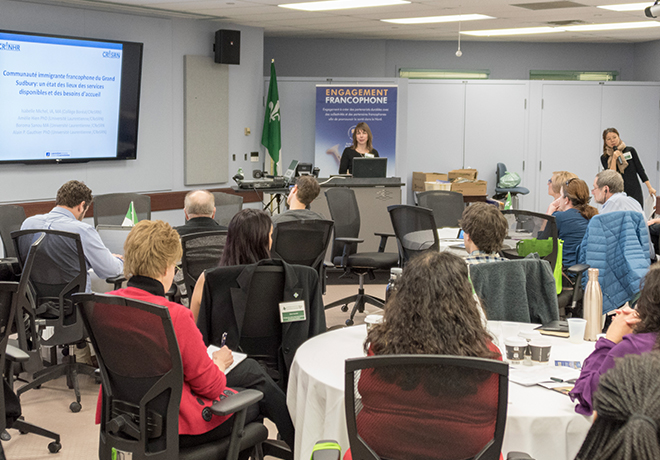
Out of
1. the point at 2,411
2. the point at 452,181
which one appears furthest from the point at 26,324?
the point at 452,181

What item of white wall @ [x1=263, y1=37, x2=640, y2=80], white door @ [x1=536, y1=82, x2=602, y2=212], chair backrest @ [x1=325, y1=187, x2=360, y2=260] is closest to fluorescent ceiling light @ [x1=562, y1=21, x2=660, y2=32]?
white door @ [x1=536, y1=82, x2=602, y2=212]

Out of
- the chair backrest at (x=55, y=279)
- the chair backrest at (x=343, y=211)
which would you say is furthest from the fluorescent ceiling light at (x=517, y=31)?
the chair backrest at (x=55, y=279)

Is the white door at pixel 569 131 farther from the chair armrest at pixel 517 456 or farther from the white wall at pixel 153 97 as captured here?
the chair armrest at pixel 517 456

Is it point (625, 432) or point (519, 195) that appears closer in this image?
point (625, 432)

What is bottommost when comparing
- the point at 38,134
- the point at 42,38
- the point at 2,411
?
the point at 2,411

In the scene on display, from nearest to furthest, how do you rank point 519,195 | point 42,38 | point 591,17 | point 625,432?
point 625,432 < point 42,38 < point 591,17 < point 519,195

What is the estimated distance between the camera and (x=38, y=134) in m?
6.95

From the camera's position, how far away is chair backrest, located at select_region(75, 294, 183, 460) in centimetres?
207

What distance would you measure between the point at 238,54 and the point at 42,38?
241cm

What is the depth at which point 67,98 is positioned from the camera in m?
7.17

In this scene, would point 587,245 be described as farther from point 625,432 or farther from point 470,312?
point 625,432

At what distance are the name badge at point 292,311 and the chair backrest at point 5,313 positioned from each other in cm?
103

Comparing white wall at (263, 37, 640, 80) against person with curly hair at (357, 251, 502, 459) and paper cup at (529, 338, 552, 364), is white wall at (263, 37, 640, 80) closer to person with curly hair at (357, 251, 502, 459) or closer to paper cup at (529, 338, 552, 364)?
paper cup at (529, 338, 552, 364)

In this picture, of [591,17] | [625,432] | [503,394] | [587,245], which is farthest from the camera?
[591,17]
